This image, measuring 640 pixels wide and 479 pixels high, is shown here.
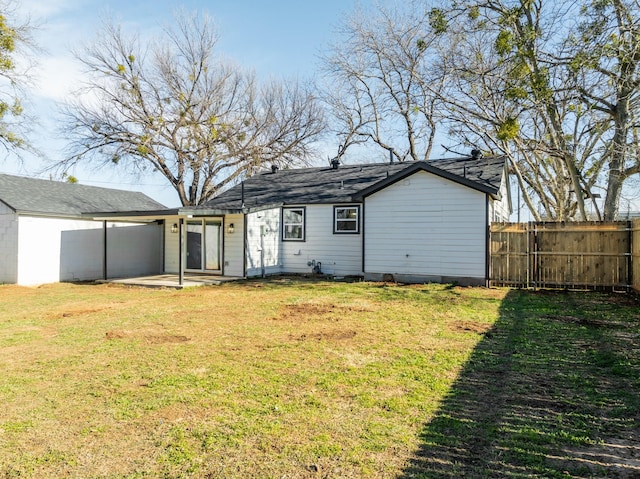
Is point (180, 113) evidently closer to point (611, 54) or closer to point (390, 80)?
point (390, 80)

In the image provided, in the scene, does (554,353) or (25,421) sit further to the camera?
(554,353)

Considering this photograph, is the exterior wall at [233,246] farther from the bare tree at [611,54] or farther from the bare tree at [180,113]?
the bare tree at [611,54]

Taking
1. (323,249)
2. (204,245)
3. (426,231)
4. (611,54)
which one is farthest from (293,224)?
(611,54)

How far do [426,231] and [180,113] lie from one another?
15789 mm

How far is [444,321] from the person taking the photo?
743 cm

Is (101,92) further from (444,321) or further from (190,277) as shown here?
(444,321)

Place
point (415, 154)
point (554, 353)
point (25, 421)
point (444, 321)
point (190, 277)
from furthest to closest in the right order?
1. point (415, 154)
2. point (190, 277)
3. point (444, 321)
4. point (554, 353)
5. point (25, 421)

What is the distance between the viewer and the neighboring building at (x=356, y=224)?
492 inches

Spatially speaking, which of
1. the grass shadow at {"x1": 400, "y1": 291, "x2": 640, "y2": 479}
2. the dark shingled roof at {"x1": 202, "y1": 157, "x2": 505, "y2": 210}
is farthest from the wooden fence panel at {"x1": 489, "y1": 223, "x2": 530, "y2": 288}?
the grass shadow at {"x1": 400, "y1": 291, "x2": 640, "y2": 479}

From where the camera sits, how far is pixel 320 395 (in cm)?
402

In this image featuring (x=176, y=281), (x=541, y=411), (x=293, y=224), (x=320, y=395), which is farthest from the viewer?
(x=293, y=224)

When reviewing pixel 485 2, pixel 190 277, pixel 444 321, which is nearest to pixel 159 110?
pixel 190 277

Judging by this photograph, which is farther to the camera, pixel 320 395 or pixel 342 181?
pixel 342 181

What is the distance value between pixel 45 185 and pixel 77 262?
361 centimetres
